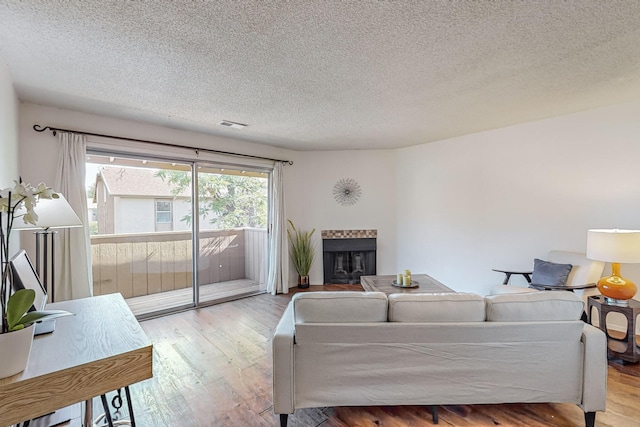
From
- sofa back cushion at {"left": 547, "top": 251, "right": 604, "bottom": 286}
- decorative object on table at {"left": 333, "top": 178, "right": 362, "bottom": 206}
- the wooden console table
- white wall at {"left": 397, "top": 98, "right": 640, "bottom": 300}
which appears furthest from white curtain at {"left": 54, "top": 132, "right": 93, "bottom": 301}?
sofa back cushion at {"left": 547, "top": 251, "right": 604, "bottom": 286}

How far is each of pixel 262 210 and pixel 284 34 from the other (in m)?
3.36

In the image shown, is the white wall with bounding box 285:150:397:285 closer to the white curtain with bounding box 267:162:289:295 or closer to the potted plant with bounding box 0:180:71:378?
the white curtain with bounding box 267:162:289:295

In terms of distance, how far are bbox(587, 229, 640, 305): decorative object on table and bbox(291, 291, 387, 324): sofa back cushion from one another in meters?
2.22

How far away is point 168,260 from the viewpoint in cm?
385

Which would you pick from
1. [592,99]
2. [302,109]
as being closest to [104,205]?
[302,109]

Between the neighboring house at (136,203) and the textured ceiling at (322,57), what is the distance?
691 millimetres

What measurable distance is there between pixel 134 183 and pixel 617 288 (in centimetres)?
519

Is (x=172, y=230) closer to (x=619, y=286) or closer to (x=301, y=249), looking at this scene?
(x=301, y=249)

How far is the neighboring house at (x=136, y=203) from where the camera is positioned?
3316 millimetres

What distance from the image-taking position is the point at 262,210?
480 centimetres

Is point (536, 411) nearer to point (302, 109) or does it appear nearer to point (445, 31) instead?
point (445, 31)

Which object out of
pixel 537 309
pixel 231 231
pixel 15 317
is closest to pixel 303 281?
pixel 231 231

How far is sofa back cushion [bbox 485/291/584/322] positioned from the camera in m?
1.68

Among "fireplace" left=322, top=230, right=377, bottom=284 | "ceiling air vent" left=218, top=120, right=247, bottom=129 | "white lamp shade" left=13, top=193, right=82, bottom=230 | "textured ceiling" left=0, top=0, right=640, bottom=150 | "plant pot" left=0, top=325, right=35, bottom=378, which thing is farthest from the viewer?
"fireplace" left=322, top=230, right=377, bottom=284
